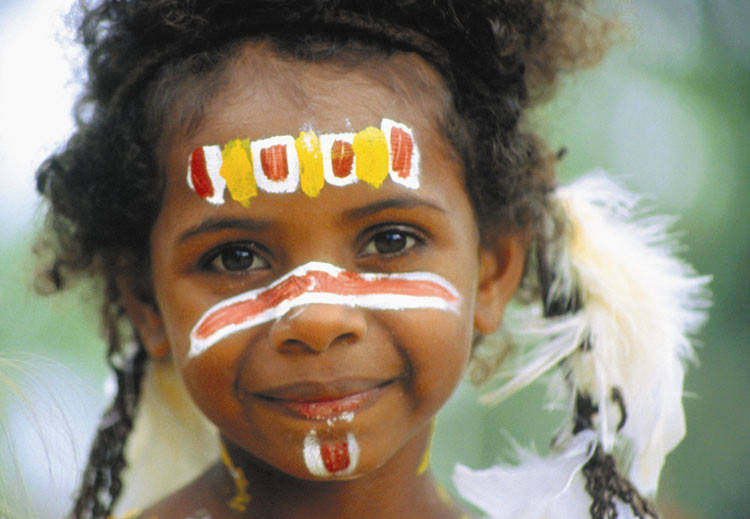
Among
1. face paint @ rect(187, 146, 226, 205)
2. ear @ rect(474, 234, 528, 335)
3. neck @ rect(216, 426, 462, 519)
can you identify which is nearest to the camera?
face paint @ rect(187, 146, 226, 205)

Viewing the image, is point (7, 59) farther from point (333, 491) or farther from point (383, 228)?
point (333, 491)

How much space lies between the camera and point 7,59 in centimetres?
235

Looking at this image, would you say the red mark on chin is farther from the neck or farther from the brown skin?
the neck

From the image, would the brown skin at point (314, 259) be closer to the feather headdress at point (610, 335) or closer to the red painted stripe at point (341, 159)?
the red painted stripe at point (341, 159)

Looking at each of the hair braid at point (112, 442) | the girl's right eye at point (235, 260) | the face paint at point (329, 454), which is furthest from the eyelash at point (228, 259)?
the hair braid at point (112, 442)

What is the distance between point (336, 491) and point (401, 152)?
72 centimetres

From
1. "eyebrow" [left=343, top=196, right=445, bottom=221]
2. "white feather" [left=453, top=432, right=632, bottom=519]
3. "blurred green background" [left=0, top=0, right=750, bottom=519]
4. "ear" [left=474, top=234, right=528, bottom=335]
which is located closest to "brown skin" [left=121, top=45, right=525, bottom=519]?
"eyebrow" [left=343, top=196, right=445, bottom=221]

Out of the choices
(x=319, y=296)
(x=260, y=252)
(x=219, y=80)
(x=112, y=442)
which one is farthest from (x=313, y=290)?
(x=112, y=442)

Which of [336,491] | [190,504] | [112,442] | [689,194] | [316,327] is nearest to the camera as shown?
[316,327]

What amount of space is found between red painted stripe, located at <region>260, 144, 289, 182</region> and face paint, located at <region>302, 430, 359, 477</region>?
0.48 meters

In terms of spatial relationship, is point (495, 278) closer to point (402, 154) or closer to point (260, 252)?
point (402, 154)

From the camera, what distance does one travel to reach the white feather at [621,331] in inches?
77.3

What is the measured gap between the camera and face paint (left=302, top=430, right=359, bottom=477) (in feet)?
5.27

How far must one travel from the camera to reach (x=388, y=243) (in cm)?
168
